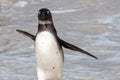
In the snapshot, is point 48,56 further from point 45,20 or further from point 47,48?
point 45,20

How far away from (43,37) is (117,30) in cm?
437

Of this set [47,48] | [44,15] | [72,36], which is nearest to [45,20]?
[44,15]

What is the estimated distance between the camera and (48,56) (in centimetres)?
492

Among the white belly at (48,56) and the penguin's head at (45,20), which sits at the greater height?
the penguin's head at (45,20)

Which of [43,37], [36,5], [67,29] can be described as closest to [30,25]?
[67,29]

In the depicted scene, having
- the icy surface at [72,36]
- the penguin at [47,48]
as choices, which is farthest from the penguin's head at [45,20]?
the icy surface at [72,36]

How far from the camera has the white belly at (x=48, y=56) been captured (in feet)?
16.0

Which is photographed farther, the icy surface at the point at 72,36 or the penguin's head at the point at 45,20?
the icy surface at the point at 72,36

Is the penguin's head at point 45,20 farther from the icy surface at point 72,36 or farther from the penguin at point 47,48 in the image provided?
the icy surface at point 72,36

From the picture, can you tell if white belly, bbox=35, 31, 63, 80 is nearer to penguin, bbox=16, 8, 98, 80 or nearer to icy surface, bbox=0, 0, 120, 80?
penguin, bbox=16, 8, 98, 80

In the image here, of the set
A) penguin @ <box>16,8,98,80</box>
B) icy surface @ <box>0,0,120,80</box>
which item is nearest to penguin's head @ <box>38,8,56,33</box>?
Result: penguin @ <box>16,8,98,80</box>

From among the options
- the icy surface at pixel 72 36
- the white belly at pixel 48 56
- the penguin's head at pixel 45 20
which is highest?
the penguin's head at pixel 45 20

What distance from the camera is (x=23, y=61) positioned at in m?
7.38

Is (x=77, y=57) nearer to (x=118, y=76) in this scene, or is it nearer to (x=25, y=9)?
(x=118, y=76)
